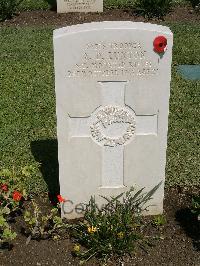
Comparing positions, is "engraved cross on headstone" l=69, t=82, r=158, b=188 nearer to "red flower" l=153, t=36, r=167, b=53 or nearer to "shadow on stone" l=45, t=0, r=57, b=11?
"red flower" l=153, t=36, r=167, b=53

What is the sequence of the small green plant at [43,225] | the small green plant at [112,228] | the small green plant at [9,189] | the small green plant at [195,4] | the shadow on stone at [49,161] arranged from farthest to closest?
the small green plant at [195,4]
the shadow on stone at [49,161]
the small green plant at [9,189]
the small green plant at [43,225]
the small green plant at [112,228]

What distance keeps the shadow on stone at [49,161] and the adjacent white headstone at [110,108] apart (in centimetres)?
55

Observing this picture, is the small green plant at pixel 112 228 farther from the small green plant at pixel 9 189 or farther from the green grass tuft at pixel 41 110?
the green grass tuft at pixel 41 110

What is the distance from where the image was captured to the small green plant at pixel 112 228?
3.81m

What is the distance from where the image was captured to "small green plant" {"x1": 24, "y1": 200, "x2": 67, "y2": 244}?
12.9ft

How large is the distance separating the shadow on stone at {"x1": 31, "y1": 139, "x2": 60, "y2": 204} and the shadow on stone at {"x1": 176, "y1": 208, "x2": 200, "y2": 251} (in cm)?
113

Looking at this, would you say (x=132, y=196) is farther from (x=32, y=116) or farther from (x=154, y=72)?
(x=32, y=116)

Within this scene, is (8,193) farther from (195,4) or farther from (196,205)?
(195,4)

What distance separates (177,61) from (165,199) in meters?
3.90

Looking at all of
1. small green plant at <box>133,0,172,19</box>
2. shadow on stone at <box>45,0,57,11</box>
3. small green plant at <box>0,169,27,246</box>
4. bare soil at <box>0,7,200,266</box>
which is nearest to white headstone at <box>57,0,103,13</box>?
shadow on stone at <box>45,0,57,11</box>

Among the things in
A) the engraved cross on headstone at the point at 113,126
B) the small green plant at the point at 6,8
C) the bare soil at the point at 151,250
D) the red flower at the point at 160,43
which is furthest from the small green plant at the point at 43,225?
the small green plant at the point at 6,8

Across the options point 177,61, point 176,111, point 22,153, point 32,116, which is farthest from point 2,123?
point 177,61

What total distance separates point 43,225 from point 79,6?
720cm

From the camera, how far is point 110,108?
12.4ft
